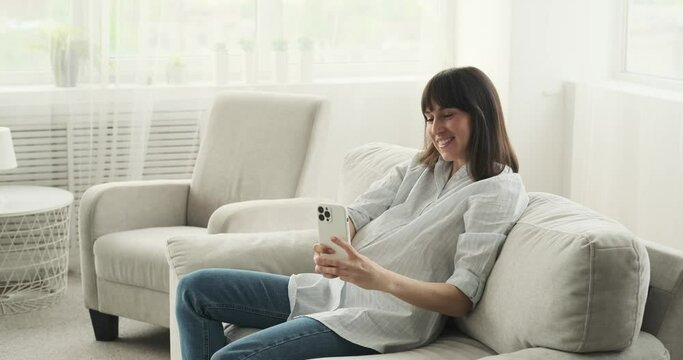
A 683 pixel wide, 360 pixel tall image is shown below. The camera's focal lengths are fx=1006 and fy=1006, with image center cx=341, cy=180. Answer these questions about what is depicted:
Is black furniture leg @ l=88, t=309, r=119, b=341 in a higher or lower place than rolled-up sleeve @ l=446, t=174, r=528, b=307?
lower

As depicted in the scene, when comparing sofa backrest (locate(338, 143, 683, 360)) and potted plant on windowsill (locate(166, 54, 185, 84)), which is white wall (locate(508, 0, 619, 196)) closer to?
potted plant on windowsill (locate(166, 54, 185, 84))

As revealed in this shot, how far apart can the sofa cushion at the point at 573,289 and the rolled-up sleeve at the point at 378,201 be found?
0.52 m

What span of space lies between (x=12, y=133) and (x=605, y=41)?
259 cm

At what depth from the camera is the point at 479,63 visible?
4.68m

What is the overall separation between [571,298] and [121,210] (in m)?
2.11

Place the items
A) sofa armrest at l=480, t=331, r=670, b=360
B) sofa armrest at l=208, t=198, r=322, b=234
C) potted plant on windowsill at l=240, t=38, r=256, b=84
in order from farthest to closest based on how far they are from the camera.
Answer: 1. potted plant on windowsill at l=240, t=38, r=256, b=84
2. sofa armrest at l=208, t=198, r=322, b=234
3. sofa armrest at l=480, t=331, r=670, b=360

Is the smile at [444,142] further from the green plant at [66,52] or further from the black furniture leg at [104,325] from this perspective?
the green plant at [66,52]

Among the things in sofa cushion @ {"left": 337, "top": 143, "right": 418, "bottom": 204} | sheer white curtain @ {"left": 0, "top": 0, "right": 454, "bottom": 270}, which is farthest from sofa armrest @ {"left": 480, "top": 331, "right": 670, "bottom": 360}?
sheer white curtain @ {"left": 0, "top": 0, "right": 454, "bottom": 270}

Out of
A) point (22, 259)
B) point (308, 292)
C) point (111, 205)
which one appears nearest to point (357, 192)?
point (308, 292)

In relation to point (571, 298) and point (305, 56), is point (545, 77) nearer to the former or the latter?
point (305, 56)

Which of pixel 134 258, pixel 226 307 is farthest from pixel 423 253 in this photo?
pixel 134 258

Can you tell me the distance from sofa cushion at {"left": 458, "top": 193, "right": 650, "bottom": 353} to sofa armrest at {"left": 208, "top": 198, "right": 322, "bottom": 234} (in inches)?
49.4

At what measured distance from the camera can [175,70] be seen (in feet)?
15.1

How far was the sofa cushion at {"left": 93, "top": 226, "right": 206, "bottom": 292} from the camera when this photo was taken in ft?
10.7
